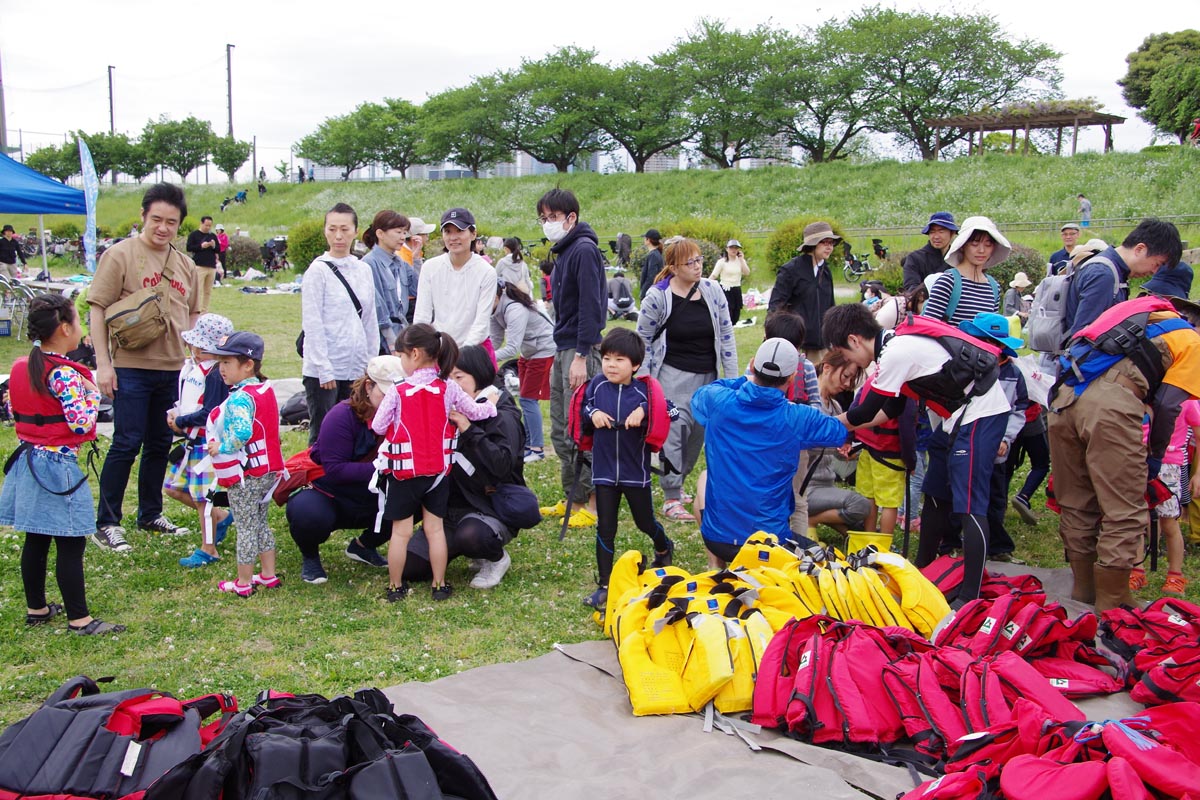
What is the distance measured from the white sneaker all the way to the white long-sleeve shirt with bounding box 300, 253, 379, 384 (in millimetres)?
1698

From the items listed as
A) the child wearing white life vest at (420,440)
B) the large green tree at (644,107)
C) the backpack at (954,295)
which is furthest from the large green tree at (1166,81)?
the child wearing white life vest at (420,440)

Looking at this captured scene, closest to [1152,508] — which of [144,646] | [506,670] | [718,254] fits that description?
[506,670]

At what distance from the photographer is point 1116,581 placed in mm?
4398

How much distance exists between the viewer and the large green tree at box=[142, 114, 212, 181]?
57.8 meters

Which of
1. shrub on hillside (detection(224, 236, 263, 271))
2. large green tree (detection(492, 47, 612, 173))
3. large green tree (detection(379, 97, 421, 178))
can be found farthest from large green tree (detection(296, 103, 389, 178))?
shrub on hillside (detection(224, 236, 263, 271))

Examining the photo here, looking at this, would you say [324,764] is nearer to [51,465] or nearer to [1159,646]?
[51,465]

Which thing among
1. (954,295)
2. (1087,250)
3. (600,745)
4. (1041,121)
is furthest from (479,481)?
(1041,121)

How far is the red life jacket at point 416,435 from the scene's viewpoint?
4.45m

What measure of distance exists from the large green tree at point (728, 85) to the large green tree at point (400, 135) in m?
18.8

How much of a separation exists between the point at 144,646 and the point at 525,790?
6.86ft

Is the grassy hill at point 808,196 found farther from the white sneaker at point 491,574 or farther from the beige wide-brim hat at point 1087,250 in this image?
the white sneaker at point 491,574

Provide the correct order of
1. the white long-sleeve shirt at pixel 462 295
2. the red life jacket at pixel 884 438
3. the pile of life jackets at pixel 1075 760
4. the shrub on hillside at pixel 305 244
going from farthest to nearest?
the shrub on hillside at pixel 305 244, the white long-sleeve shirt at pixel 462 295, the red life jacket at pixel 884 438, the pile of life jackets at pixel 1075 760

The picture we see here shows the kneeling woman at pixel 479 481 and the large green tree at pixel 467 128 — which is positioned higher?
the large green tree at pixel 467 128

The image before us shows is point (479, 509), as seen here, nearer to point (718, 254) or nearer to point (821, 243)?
point (821, 243)
